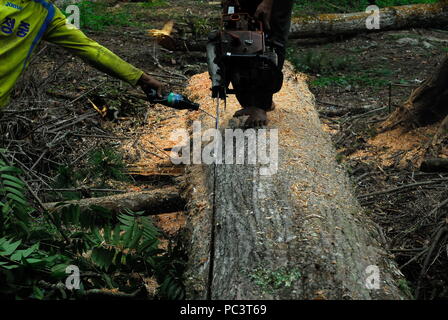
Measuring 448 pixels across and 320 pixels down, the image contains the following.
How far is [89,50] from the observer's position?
3691 mm

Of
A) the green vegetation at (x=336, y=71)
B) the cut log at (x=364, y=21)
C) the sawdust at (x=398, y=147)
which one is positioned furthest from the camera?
the cut log at (x=364, y=21)

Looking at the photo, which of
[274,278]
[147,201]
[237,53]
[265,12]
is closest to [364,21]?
[265,12]

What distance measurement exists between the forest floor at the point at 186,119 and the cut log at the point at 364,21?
17 cm

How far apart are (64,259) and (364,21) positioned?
789 cm

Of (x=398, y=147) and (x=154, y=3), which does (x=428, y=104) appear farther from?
(x=154, y=3)

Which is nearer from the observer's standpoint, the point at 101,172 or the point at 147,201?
the point at 147,201

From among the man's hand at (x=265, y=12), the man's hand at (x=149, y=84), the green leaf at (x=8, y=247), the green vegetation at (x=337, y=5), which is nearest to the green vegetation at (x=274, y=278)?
the green leaf at (x=8, y=247)

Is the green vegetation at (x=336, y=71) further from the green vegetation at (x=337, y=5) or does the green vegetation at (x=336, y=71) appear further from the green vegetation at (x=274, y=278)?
the green vegetation at (x=274, y=278)

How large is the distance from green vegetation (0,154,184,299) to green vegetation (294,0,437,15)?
A: 8336 millimetres

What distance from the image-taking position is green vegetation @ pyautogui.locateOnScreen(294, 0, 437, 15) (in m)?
10.4

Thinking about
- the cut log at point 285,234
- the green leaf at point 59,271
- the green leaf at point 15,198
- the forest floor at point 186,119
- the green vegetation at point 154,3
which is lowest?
the green vegetation at point 154,3

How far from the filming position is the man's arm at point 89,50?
144 inches

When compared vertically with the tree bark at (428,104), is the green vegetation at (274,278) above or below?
above

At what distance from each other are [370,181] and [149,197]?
1.95 metres
